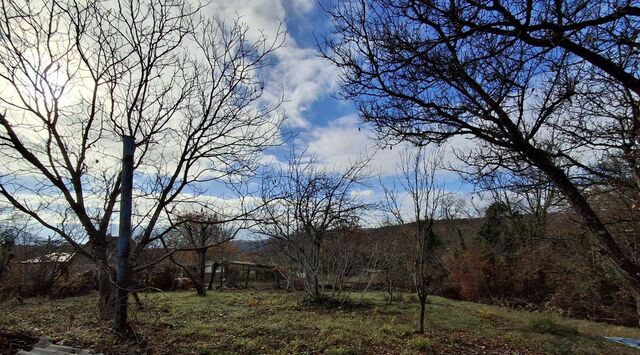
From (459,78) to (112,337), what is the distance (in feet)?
17.0

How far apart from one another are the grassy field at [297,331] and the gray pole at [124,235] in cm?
22

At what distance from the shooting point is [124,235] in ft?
14.0

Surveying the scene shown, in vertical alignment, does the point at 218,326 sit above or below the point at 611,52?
below

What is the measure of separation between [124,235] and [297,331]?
3624 mm

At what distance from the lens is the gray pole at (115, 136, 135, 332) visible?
4.26 metres

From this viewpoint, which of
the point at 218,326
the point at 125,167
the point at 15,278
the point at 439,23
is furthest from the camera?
the point at 15,278

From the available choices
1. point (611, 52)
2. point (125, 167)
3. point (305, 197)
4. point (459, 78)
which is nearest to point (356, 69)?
point (459, 78)

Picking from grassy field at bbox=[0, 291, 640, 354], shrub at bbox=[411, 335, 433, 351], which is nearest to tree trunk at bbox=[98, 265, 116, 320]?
grassy field at bbox=[0, 291, 640, 354]

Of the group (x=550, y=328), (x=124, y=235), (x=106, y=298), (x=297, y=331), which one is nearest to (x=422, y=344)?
(x=297, y=331)

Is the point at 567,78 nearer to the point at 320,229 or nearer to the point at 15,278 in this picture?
the point at 320,229

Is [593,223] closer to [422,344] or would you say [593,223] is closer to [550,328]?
[422,344]

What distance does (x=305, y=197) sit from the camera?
10938 mm

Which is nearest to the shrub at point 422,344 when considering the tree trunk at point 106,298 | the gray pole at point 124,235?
the gray pole at point 124,235

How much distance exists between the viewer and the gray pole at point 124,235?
426 centimetres
